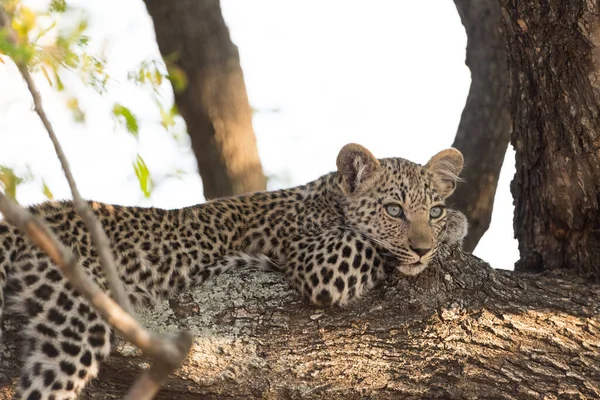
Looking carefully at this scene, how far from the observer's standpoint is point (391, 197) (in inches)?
268

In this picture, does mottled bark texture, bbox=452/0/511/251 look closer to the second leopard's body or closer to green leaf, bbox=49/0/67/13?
the second leopard's body

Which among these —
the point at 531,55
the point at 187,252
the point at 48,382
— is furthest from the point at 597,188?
the point at 48,382

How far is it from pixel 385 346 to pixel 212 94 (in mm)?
3672

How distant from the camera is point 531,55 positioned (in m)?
6.82

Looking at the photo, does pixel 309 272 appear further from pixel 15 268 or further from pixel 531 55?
pixel 531 55

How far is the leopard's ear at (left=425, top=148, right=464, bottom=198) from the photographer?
7.19m

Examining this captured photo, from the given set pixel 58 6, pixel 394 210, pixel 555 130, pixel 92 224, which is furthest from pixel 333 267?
pixel 92 224

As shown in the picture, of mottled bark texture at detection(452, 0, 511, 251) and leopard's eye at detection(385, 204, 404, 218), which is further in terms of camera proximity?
mottled bark texture at detection(452, 0, 511, 251)

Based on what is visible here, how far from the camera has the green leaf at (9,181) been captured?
5082 millimetres

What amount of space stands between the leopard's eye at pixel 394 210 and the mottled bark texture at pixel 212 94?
2567mm

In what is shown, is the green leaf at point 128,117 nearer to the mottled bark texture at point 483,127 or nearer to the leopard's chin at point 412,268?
the leopard's chin at point 412,268

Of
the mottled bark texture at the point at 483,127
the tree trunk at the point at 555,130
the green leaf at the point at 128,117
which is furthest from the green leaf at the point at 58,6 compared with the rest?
the mottled bark texture at the point at 483,127

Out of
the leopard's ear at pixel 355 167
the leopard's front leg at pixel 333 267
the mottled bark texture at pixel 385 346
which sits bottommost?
the mottled bark texture at pixel 385 346

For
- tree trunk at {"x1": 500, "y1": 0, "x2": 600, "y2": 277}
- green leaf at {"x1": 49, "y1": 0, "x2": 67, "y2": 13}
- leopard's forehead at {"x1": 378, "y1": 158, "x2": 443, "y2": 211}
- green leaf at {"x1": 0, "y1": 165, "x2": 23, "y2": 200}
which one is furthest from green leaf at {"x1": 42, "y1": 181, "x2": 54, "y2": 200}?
tree trunk at {"x1": 500, "y1": 0, "x2": 600, "y2": 277}
